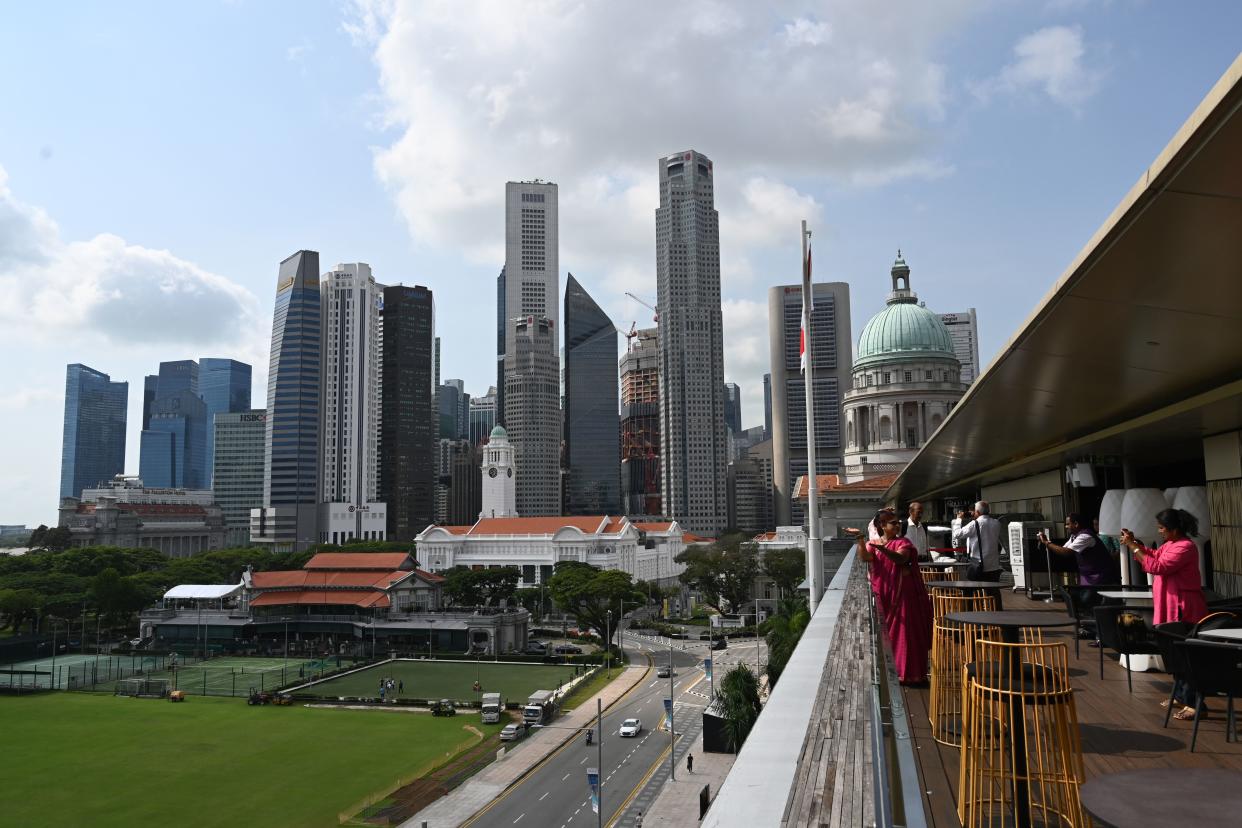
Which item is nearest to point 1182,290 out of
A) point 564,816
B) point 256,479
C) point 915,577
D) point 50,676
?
point 915,577

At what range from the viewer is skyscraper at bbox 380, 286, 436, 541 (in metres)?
150

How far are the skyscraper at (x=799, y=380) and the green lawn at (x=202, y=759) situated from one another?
115764 millimetres

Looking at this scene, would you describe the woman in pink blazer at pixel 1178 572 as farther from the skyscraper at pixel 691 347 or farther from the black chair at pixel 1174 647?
the skyscraper at pixel 691 347

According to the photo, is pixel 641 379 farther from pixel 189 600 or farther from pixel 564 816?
pixel 564 816

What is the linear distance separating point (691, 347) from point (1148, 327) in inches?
6621

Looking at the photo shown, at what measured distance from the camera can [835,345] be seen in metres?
164

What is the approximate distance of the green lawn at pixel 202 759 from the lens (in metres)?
32.3

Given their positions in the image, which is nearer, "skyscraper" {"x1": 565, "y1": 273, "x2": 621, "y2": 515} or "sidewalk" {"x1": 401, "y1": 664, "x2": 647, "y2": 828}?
"sidewalk" {"x1": 401, "y1": 664, "x2": 647, "y2": 828}

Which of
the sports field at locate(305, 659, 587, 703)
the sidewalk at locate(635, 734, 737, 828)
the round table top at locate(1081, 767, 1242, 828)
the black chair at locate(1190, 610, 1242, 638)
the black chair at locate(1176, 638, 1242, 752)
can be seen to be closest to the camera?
the round table top at locate(1081, 767, 1242, 828)

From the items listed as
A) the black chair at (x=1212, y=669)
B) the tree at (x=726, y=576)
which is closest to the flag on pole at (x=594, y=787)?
the black chair at (x=1212, y=669)

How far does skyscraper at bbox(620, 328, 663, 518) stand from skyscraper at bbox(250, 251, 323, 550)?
59904 millimetres

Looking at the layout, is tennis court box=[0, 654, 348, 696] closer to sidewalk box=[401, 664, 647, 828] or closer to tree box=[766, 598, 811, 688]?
sidewalk box=[401, 664, 647, 828]

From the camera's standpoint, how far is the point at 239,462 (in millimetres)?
176750

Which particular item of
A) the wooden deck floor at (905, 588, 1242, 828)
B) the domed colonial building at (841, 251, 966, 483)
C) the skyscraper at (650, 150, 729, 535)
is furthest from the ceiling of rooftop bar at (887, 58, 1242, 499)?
the skyscraper at (650, 150, 729, 535)
